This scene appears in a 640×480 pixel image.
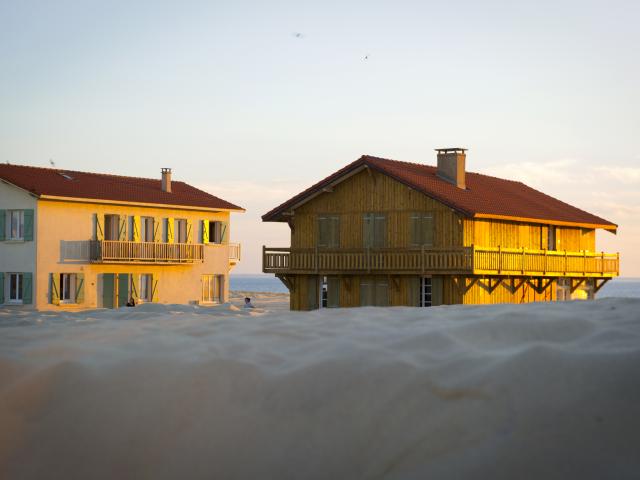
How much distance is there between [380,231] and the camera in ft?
132

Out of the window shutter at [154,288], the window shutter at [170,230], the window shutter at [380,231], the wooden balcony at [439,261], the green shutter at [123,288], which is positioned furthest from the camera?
the window shutter at [170,230]

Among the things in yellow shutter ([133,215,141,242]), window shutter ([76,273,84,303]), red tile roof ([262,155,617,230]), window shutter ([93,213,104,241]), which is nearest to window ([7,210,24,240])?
window shutter ([76,273,84,303])

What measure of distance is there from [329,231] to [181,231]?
10068mm

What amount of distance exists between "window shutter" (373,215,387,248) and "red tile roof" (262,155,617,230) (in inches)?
72.4

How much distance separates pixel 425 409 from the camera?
679 cm

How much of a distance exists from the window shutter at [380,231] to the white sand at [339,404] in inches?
1226

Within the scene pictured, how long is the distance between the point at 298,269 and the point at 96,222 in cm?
1032

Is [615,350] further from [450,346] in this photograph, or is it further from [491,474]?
[491,474]

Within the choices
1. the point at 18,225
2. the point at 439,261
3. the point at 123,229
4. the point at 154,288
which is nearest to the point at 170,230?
the point at 123,229

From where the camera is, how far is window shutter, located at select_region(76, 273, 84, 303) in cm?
4412

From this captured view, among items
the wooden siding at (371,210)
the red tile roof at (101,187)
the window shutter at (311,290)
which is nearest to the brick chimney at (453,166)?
the wooden siding at (371,210)

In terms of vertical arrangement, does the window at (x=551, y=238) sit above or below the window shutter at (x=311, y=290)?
above

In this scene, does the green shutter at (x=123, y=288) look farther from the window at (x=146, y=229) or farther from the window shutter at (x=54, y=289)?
the window shutter at (x=54, y=289)

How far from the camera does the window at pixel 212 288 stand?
50.0m
